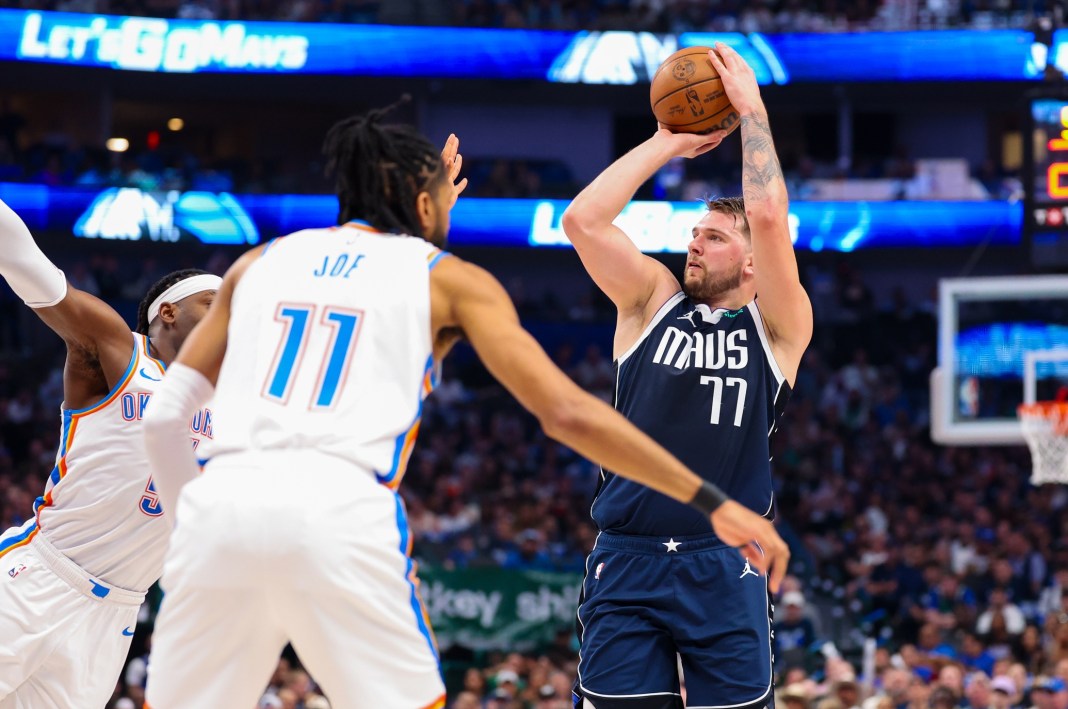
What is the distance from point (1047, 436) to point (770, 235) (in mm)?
8937

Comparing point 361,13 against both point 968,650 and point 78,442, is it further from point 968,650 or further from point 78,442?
point 78,442

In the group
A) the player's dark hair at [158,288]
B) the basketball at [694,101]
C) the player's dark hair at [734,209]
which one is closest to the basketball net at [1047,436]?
the player's dark hair at [734,209]

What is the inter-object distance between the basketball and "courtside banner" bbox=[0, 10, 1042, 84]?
18.1 metres

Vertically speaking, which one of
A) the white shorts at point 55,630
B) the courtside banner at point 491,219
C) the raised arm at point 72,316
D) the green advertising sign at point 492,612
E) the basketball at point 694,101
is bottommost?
the green advertising sign at point 492,612

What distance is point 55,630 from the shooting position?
5.12m

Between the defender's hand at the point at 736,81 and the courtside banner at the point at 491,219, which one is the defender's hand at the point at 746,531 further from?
the courtside banner at the point at 491,219

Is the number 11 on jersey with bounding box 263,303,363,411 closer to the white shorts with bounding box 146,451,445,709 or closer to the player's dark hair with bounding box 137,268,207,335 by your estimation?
the white shorts with bounding box 146,451,445,709

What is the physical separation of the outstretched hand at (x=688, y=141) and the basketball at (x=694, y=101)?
0.04m

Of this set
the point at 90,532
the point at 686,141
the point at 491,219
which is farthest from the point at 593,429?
the point at 491,219

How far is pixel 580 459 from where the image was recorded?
2219 cm

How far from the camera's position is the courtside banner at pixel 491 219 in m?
21.9

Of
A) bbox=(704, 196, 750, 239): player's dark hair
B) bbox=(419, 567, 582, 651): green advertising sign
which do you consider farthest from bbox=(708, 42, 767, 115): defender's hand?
bbox=(419, 567, 582, 651): green advertising sign

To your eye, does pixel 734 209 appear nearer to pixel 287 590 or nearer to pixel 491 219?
pixel 287 590

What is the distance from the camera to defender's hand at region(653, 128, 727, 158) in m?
5.30
